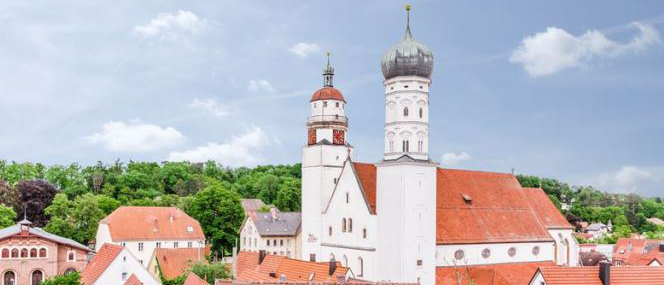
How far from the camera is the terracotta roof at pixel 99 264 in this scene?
118 ft

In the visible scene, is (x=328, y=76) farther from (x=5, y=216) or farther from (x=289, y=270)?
(x=5, y=216)

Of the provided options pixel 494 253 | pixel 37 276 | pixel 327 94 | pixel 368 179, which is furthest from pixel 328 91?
pixel 37 276

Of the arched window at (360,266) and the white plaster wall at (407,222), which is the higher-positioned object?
the white plaster wall at (407,222)

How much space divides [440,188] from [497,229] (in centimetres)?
435

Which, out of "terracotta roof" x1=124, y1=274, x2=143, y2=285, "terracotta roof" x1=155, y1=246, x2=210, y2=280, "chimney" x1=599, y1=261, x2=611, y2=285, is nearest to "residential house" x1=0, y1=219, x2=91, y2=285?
"terracotta roof" x1=155, y1=246, x2=210, y2=280

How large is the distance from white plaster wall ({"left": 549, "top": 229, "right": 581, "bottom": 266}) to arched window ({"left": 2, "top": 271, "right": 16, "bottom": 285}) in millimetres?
34064

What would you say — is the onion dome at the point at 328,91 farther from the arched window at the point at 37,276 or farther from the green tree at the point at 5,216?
the green tree at the point at 5,216

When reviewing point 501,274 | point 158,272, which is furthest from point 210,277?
point 501,274

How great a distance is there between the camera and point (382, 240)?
36.3 meters

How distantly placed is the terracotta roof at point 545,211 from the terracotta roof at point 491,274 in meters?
5.02

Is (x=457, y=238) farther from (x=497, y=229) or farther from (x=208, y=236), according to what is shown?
(x=208, y=236)

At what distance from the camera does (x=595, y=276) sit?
2808cm

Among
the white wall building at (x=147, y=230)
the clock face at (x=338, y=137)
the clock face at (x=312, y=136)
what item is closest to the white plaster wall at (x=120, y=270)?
the clock face at (x=312, y=136)

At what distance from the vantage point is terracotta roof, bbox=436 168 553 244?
38.8 meters
